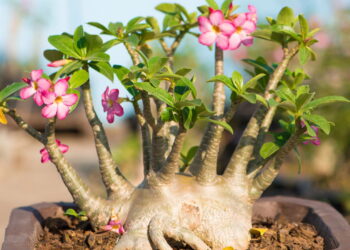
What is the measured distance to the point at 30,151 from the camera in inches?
339

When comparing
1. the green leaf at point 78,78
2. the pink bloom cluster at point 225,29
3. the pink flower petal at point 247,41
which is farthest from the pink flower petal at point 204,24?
the green leaf at point 78,78

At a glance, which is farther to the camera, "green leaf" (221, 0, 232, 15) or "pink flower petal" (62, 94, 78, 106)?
"green leaf" (221, 0, 232, 15)

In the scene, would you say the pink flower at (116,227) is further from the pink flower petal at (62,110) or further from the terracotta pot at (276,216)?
the pink flower petal at (62,110)

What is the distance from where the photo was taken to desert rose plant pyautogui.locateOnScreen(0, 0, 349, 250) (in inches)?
49.7

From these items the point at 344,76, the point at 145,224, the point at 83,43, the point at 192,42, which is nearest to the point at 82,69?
the point at 83,43

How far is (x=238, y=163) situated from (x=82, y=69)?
0.51 m

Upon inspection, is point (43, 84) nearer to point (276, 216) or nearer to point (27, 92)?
point (27, 92)

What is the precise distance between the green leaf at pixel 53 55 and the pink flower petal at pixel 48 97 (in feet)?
0.71

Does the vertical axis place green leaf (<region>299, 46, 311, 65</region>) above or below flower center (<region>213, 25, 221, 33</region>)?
below

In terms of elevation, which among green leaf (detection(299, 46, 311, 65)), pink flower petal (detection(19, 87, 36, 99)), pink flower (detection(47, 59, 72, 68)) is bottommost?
green leaf (detection(299, 46, 311, 65))

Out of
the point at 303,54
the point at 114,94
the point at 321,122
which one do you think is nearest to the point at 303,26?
the point at 303,54

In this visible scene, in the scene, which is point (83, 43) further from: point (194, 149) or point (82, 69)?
point (194, 149)

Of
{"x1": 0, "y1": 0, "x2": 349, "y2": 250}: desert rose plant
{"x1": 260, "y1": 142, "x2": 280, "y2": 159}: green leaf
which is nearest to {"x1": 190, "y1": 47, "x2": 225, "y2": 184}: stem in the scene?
{"x1": 0, "y1": 0, "x2": 349, "y2": 250}: desert rose plant

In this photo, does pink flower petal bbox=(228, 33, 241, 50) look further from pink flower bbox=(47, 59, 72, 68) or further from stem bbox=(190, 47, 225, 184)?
pink flower bbox=(47, 59, 72, 68)
